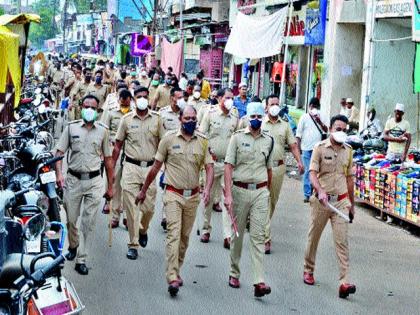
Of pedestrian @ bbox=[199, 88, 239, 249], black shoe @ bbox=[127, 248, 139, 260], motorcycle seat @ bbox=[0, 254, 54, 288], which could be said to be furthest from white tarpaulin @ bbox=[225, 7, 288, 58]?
motorcycle seat @ bbox=[0, 254, 54, 288]

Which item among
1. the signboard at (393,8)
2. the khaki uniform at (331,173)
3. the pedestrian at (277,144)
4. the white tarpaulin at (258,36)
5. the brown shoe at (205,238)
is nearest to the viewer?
the khaki uniform at (331,173)

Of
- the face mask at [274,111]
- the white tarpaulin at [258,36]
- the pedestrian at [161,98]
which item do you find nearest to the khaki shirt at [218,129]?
the face mask at [274,111]

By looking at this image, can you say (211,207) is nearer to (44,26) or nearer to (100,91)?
(100,91)

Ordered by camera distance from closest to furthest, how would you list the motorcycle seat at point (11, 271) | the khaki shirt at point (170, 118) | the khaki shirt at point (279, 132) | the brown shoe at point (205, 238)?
the motorcycle seat at point (11, 271)
the khaki shirt at point (279, 132)
the brown shoe at point (205, 238)
the khaki shirt at point (170, 118)

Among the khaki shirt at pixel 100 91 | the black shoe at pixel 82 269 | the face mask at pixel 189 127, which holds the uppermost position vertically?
the face mask at pixel 189 127

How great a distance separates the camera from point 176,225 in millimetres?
8742

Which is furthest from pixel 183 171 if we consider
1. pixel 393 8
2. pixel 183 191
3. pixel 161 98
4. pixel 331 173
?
pixel 393 8

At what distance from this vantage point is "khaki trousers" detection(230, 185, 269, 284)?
343 inches

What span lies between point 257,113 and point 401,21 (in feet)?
36.2

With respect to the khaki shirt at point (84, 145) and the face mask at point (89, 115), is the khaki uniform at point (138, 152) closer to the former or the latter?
the khaki shirt at point (84, 145)

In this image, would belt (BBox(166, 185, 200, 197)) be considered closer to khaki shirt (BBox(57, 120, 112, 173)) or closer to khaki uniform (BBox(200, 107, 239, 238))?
→ khaki shirt (BBox(57, 120, 112, 173))

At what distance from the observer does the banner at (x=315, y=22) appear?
76.3ft

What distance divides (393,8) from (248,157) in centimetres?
1055

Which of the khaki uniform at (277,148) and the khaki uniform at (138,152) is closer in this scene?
the khaki uniform at (138,152)
